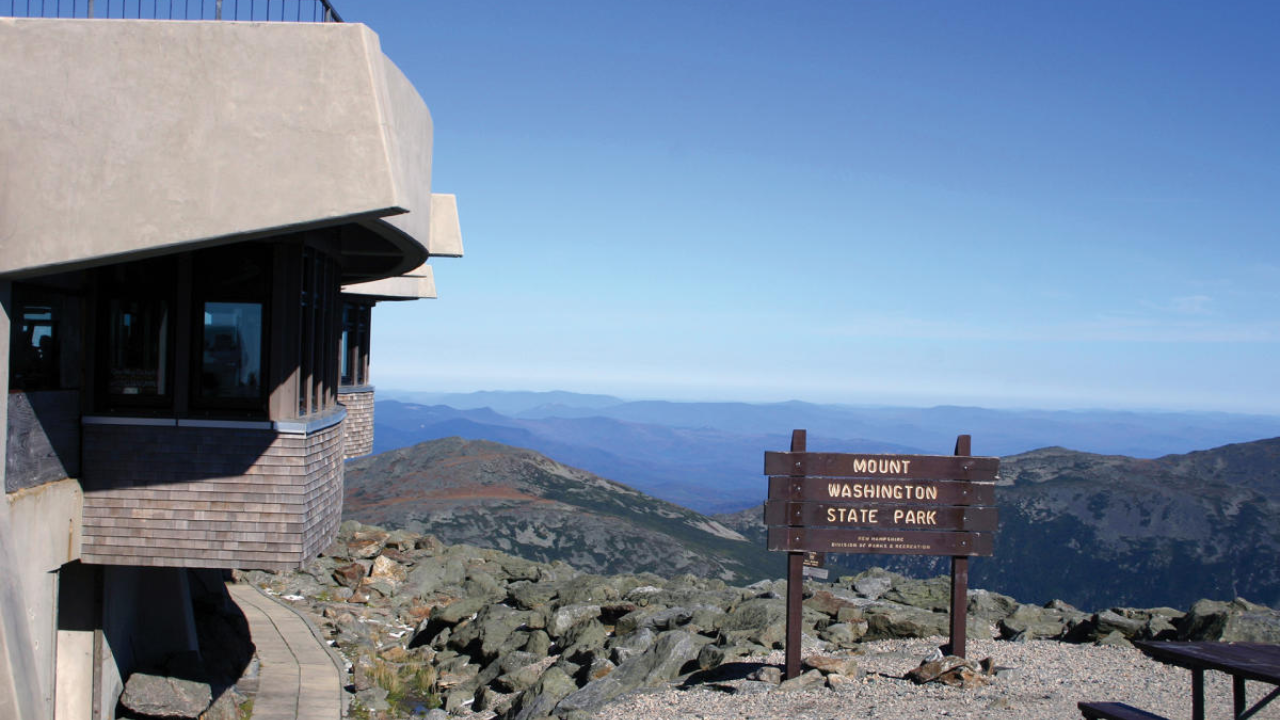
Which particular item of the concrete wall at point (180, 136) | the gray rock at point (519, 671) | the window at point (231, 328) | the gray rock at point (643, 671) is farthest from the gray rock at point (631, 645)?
the concrete wall at point (180, 136)

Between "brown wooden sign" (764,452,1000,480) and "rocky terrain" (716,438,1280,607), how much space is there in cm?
6667

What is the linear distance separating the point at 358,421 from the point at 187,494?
1135 centimetres

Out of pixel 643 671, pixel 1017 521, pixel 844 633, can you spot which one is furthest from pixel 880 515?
pixel 1017 521

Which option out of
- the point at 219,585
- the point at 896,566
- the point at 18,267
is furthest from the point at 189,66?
the point at 896,566

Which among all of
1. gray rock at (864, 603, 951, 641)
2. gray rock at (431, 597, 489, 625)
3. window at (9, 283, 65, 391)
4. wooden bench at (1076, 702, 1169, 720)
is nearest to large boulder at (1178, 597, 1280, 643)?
gray rock at (864, 603, 951, 641)

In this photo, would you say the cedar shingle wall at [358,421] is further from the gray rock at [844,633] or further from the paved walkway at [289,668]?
the gray rock at [844,633]

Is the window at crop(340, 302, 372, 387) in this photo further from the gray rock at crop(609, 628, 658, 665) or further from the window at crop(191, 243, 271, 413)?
the window at crop(191, 243, 271, 413)

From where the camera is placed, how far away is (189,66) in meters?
7.99

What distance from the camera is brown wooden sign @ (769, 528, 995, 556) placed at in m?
10.5

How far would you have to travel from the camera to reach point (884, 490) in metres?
10.6

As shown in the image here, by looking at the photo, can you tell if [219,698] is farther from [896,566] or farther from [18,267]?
[896,566]

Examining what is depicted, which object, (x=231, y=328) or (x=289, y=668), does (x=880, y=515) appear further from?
(x=289, y=668)

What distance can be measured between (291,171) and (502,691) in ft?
26.8

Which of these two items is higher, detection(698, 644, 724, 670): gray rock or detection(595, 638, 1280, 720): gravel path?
detection(595, 638, 1280, 720): gravel path
